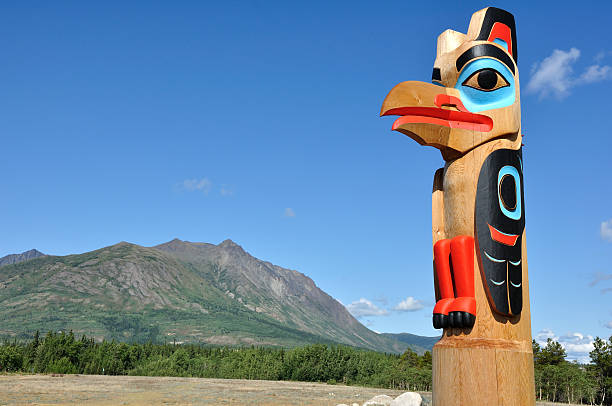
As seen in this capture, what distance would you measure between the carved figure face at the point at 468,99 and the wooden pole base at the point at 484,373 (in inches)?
106

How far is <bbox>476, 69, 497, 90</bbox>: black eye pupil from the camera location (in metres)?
7.70

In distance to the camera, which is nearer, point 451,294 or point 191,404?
point 451,294

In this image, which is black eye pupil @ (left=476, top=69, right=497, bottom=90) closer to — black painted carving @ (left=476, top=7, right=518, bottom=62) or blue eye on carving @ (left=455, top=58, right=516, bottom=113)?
blue eye on carving @ (left=455, top=58, right=516, bottom=113)

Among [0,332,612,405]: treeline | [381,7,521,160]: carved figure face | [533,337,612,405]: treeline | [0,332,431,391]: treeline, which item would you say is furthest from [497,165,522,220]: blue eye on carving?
[0,332,431,391]: treeline

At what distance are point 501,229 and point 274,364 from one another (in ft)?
247

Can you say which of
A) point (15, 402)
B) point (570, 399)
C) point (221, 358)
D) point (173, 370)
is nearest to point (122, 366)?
point (173, 370)

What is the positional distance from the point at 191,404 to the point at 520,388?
91.1 feet

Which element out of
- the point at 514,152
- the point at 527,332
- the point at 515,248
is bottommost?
the point at 527,332

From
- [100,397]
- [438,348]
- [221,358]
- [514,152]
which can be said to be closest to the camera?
[438,348]

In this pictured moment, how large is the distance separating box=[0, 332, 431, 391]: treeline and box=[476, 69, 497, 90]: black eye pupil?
2233 inches

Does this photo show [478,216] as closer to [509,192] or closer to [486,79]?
[509,192]

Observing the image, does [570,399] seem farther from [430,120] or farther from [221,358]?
[221,358]

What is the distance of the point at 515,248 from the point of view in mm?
7184

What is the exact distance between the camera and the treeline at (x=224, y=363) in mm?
71438
